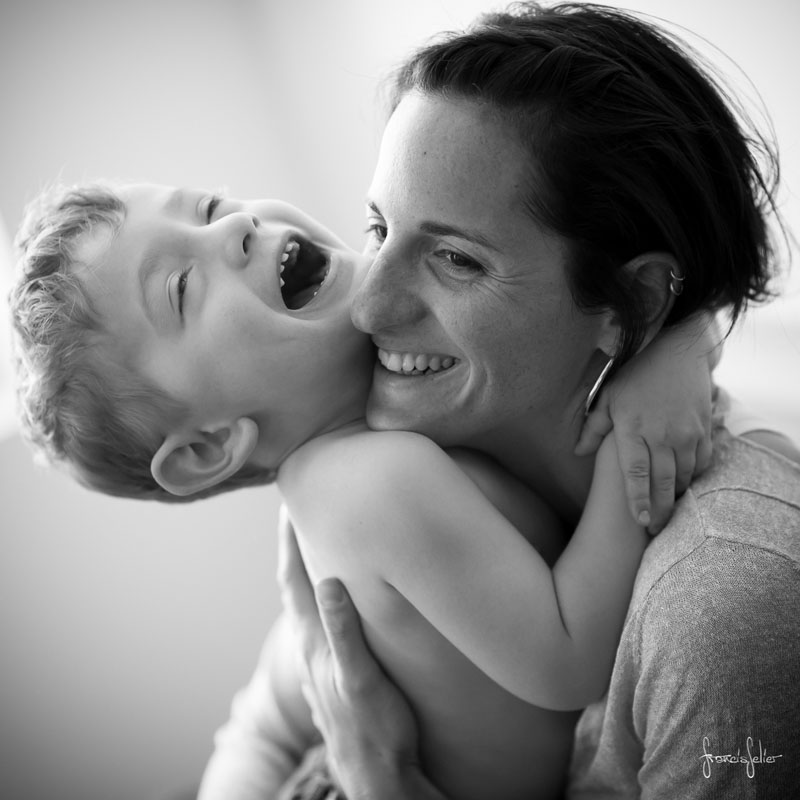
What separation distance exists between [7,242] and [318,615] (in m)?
1.09

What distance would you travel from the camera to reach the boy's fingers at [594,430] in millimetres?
1103

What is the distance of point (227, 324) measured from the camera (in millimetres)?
1148

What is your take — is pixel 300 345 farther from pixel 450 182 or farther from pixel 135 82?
pixel 135 82

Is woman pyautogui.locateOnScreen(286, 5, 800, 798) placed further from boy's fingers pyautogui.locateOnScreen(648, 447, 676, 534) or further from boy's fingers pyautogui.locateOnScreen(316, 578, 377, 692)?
boy's fingers pyautogui.locateOnScreen(316, 578, 377, 692)

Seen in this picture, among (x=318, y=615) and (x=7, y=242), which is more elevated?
(x=7, y=242)

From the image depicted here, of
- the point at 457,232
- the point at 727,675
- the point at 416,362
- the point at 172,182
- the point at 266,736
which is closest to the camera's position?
the point at 727,675

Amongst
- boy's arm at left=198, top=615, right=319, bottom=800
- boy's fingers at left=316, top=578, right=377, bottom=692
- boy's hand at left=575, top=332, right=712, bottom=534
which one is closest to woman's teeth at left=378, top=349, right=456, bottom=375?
boy's hand at left=575, top=332, right=712, bottom=534

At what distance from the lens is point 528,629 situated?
1.01 m

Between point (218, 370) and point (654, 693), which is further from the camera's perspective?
point (218, 370)

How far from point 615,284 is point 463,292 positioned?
0.59 feet

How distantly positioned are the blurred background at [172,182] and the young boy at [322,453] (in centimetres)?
62

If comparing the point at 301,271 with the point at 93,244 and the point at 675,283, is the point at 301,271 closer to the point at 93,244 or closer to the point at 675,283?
the point at 93,244

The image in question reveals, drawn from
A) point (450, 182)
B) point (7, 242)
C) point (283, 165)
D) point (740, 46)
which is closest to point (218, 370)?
point (450, 182)

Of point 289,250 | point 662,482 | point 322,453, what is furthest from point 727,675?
point 289,250
